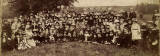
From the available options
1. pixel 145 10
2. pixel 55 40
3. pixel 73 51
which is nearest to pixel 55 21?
pixel 55 40

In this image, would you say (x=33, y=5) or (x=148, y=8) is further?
(x=33, y=5)

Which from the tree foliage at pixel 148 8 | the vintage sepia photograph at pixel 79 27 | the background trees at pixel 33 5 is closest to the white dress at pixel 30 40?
the vintage sepia photograph at pixel 79 27

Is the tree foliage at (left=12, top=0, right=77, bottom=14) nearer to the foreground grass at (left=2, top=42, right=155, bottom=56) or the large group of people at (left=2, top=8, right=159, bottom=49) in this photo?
the large group of people at (left=2, top=8, right=159, bottom=49)

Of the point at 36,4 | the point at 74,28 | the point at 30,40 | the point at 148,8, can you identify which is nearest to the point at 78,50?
the point at 74,28

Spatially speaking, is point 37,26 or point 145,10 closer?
point 145,10

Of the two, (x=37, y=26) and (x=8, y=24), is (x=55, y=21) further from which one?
(x=8, y=24)

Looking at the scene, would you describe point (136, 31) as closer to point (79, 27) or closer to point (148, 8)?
point (148, 8)

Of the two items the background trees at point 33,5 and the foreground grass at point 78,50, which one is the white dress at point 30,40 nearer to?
the foreground grass at point 78,50
